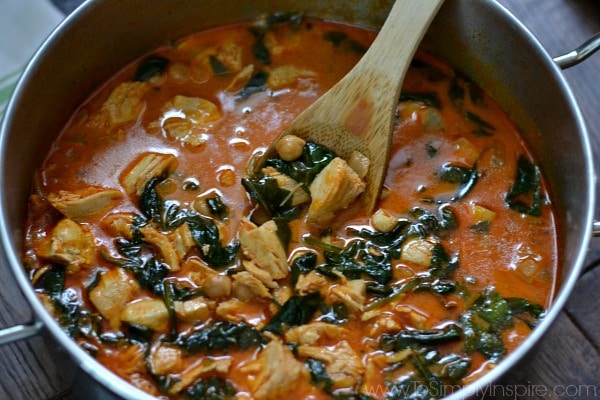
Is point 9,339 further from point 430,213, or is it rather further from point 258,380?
point 430,213

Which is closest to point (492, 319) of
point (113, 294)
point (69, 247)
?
point (113, 294)

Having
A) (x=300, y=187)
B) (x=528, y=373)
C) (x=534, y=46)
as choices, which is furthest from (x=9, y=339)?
(x=534, y=46)

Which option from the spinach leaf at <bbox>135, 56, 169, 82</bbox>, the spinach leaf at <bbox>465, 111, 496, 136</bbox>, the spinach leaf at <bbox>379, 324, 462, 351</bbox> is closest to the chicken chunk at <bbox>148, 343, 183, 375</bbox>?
the spinach leaf at <bbox>379, 324, 462, 351</bbox>

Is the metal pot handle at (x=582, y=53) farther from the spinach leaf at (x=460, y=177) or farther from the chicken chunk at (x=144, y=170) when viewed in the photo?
the chicken chunk at (x=144, y=170)

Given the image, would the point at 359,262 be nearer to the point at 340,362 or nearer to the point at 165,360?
the point at 340,362

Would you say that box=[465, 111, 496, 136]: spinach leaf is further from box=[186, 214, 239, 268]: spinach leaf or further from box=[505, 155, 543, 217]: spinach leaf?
box=[186, 214, 239, 268]: spinach leaf

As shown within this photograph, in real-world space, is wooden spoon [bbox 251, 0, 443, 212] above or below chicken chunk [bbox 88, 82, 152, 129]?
below
